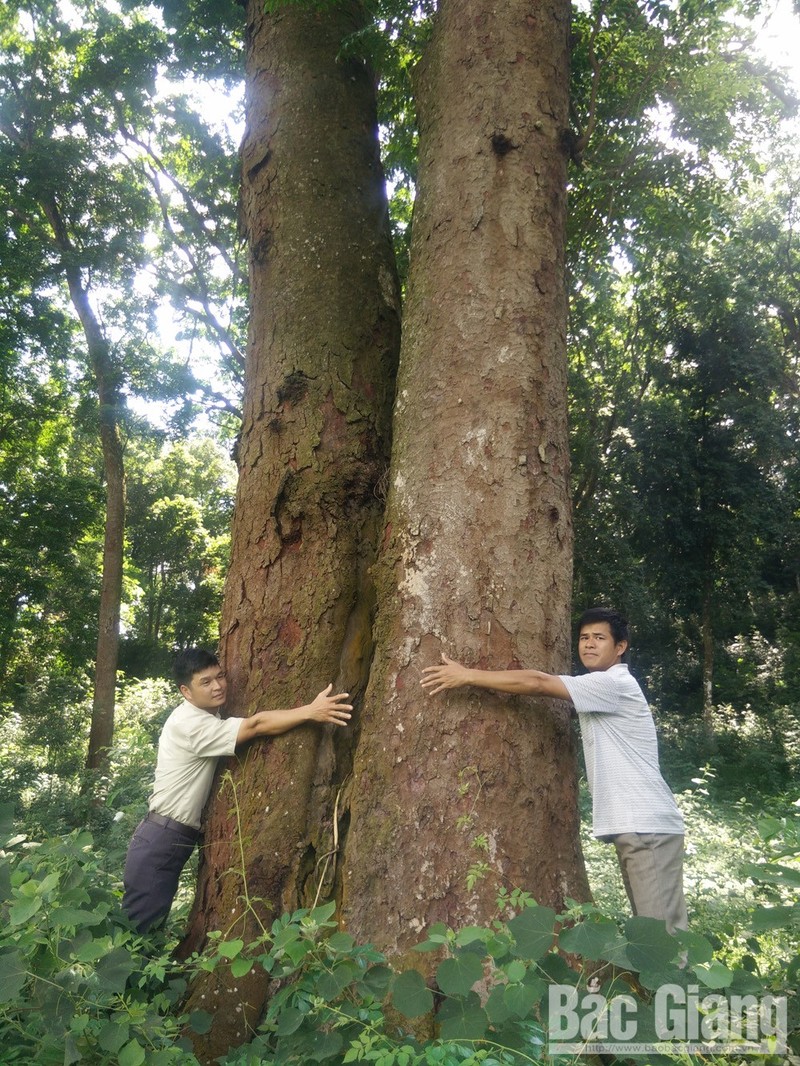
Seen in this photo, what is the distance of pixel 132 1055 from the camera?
185cm

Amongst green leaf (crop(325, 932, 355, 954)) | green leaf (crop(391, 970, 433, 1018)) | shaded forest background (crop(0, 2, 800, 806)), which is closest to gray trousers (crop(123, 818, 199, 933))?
green leaf (crop(325, 932, 355, 954))

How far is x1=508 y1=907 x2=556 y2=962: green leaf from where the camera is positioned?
5.48ft

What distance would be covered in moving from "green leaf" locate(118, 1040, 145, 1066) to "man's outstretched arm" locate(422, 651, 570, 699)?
1295mm

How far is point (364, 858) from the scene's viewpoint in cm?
254

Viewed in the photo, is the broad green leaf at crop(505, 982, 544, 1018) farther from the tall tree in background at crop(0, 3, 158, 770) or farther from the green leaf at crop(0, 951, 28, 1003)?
the tall tree in background at crop(0, 3, 158, 770)

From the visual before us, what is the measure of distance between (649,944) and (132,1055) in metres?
1.28

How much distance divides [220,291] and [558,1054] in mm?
14286

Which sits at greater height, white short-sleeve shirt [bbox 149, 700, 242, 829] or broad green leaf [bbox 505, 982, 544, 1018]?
white short-sleeve shirt [bbox 149, 700, 242, 829]

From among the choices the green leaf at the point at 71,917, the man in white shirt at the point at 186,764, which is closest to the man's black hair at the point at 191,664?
the man in white shirt at the point at 186,764

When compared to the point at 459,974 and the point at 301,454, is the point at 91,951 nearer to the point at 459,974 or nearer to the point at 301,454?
→ the point at 459,974

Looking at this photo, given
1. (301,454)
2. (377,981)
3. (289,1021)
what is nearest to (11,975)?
(289,1021)

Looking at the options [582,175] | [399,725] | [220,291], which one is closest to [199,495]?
[220,291]

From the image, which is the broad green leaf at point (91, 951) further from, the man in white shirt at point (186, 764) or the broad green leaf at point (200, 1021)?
the man in white shirt at point (186, 764)

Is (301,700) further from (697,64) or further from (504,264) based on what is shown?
(697,64)
